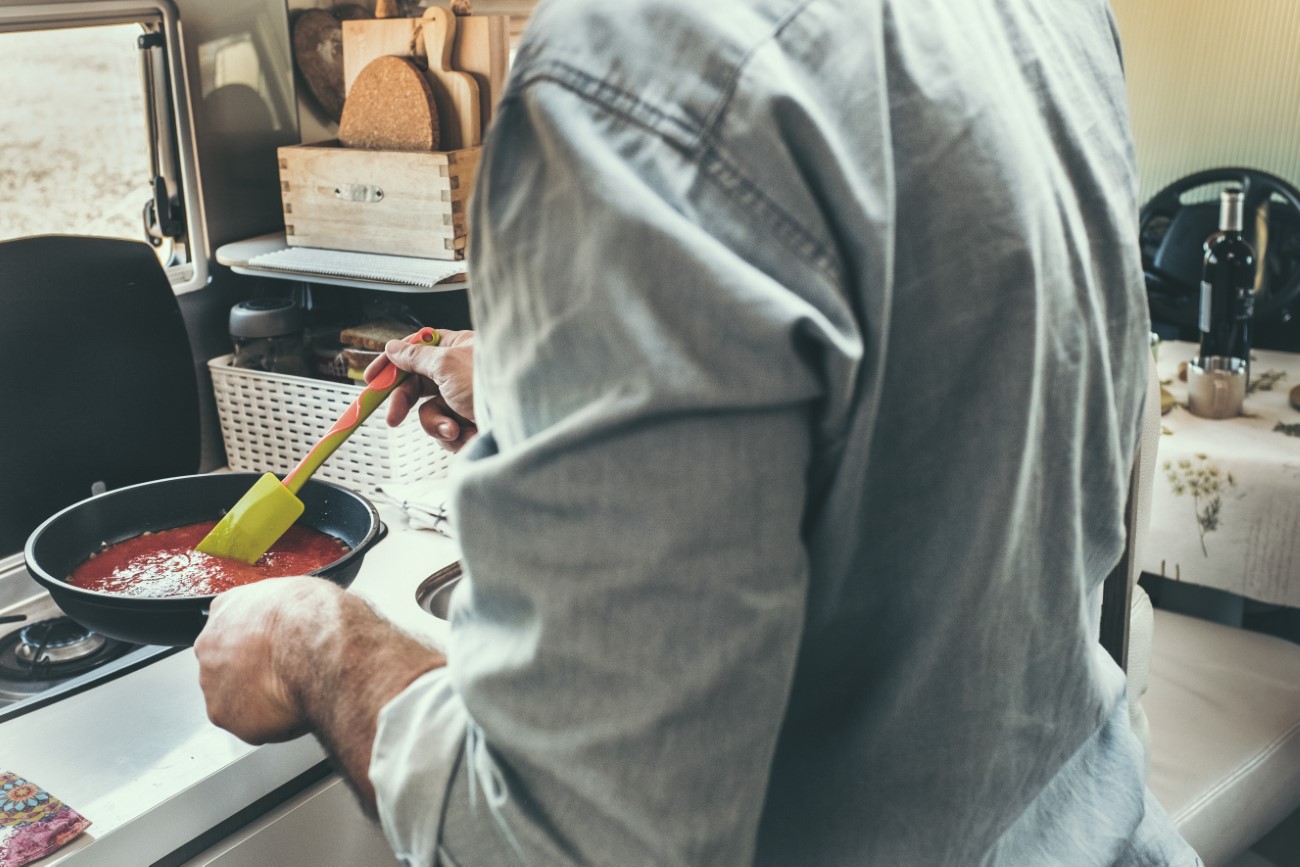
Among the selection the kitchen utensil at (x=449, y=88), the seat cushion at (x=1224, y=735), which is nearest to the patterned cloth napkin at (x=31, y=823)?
the kitchen utensil at (x=449, y=88)

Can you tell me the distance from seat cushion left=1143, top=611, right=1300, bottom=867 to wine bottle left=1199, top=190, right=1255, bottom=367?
0.47 meters

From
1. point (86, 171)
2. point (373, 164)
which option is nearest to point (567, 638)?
point (373, 164)

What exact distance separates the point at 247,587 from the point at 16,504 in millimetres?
850

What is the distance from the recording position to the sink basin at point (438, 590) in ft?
4.61

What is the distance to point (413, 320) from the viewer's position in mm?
1750

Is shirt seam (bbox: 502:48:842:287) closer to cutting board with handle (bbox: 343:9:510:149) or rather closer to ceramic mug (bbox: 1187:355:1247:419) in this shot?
cutting board with handle (bbox: 343:9:510:149)

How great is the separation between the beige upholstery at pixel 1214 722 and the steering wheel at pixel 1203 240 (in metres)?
0.66

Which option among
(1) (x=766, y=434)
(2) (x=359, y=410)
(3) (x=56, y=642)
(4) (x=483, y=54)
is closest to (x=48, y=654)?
(3) (x=56, y=642)

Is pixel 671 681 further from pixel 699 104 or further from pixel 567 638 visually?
pixel 699 104

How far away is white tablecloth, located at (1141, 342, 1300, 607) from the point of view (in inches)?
65.7

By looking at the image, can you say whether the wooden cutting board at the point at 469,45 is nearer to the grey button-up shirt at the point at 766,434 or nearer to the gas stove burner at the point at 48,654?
the gas stove burner at the point at 48,654

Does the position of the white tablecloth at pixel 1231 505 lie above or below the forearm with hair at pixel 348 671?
below

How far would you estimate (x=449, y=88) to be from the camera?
159cm

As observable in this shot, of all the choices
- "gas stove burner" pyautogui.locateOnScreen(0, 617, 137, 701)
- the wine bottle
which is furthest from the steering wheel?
"gas stove burner" pyautogui.locateOnScreen(0, 617, 137, 701)
